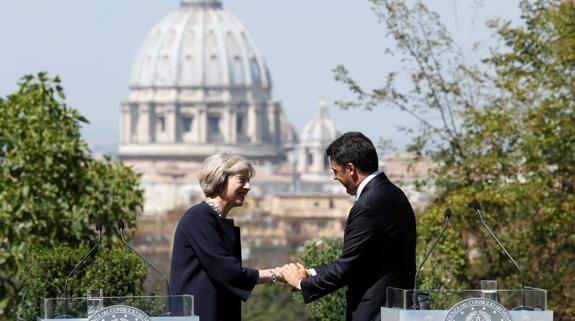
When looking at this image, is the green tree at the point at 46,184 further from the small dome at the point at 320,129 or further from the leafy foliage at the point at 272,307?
the small dome at the point at 320,129

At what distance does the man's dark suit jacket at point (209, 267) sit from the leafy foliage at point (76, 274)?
18.3ft

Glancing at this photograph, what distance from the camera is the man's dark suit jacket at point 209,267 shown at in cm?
699

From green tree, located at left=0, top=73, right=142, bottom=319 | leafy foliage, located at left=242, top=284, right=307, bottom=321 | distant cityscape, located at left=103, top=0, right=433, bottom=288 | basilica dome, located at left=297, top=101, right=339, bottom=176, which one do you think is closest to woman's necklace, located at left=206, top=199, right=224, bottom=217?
green tree, located at left=0, top=73, right=142, bottom=319

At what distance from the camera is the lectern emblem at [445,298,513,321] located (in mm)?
6434

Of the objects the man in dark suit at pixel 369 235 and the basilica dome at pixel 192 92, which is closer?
the man in dark suit at pixel 369 235

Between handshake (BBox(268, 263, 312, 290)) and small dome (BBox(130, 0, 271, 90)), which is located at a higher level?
small dome (BBox(130, 0, 271, 90))

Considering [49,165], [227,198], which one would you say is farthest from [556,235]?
[227,198]

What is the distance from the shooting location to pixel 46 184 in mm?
15289

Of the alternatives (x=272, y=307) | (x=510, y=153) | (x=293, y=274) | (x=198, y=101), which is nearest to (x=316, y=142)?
(x=198, y=101)

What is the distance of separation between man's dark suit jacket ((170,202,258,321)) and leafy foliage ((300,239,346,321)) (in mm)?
3536

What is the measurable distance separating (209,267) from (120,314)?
0.74 meters

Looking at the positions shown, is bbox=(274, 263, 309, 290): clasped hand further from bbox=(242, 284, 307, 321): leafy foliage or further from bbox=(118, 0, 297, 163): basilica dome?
bbox=(118, 0, 297, 163): basilica dome

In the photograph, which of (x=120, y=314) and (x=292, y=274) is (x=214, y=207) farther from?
(x=120, y=314)

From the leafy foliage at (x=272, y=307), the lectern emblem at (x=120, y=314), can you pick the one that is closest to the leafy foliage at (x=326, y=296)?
the lectern emblem at (x=120, y=314)
